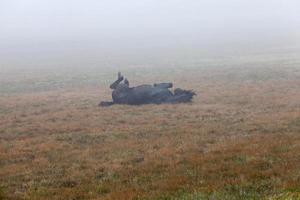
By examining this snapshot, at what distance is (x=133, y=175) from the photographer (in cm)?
1964

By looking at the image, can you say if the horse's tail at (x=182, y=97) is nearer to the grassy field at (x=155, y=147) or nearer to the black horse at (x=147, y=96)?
the black horse at (x=147, y=96)

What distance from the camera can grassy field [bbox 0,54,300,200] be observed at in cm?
1742

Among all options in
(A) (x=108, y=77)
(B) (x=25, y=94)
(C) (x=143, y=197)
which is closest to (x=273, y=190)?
(C) (x=143, y=197)

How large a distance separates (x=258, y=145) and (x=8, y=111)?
22771 millimetres

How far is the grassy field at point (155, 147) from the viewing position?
57.2ft

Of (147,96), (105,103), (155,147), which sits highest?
(147,96)

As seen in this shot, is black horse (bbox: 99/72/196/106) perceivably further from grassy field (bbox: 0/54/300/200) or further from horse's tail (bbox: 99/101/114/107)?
grassy field (bbox: 0/54/300/200)

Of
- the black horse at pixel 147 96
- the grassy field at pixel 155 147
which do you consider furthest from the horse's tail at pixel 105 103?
the grassy field at pixel 155 147

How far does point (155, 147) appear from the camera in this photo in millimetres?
24844

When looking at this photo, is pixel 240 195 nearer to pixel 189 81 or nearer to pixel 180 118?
pixel 180 118

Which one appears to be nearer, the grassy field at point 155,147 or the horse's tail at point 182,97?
the grassy field at point 155,147

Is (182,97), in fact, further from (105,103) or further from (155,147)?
(155,147)

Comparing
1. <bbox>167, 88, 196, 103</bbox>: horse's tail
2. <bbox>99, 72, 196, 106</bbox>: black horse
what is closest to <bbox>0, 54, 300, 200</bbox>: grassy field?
<bbox>167, 88, 196, 103</bbox>: horse's tail

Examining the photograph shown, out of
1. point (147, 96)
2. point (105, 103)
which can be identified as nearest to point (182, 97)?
point (147, 96)
